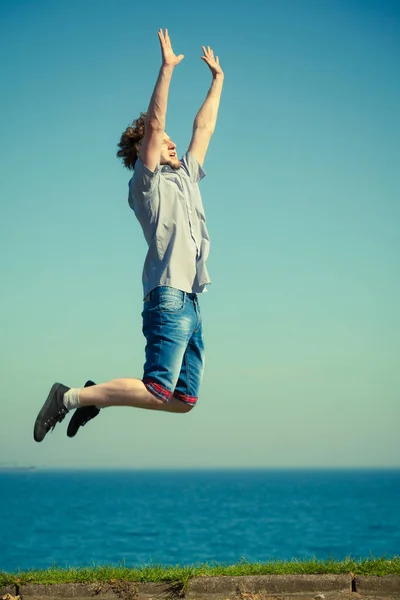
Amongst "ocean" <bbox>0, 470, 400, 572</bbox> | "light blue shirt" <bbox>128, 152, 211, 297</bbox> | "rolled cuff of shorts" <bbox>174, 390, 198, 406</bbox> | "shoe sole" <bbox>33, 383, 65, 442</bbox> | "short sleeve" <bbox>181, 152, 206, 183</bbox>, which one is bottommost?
"ocean" <bbox>0, 470, 400, 572</bbox>

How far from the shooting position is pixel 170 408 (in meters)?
6.31

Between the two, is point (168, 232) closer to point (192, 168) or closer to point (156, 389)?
point (192, 168)

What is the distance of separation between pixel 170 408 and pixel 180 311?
774 mm

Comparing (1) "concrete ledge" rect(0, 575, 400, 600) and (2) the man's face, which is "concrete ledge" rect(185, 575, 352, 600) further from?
(2) the man's face

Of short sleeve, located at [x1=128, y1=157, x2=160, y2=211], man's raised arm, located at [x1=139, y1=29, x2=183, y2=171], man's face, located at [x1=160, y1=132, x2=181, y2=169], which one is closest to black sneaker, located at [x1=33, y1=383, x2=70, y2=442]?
short sleeve, located at [x1=128, y1=157, x2=160, y2=211]

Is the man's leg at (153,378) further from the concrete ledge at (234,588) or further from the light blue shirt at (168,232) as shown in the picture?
the concrete ledge at (234,588)

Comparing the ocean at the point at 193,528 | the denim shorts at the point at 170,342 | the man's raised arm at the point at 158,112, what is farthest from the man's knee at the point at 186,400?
the ocean at the point at 193,528

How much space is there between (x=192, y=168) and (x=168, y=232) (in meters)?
0.75

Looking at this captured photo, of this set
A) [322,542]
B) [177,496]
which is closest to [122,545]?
[322,542]

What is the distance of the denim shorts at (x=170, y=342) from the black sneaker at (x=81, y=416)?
616mm

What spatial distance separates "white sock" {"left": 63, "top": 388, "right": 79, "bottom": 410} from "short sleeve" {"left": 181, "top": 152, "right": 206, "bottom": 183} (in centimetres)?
199

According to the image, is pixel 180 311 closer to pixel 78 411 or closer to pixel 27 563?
pixel 78 411

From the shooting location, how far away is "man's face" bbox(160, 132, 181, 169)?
657 centimetres

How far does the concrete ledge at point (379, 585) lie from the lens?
20.7 ft
